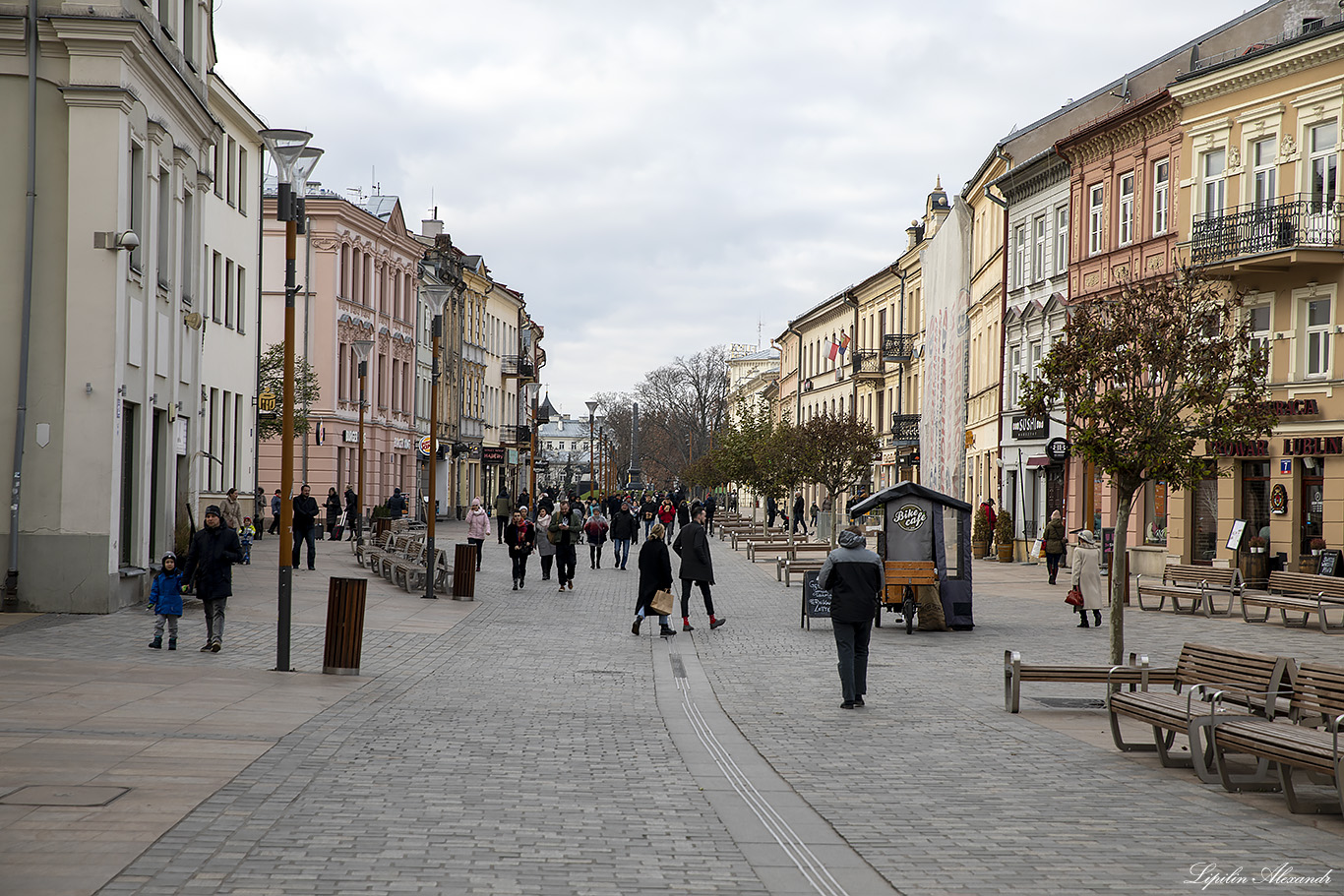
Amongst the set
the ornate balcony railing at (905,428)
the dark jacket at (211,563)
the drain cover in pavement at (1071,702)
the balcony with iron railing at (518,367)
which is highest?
the balcony with iron railing at (518,367)

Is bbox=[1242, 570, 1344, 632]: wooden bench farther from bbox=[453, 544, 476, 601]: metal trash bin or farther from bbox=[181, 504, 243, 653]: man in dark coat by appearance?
bbox=[181, 504, 243, 653]: man in dark coat

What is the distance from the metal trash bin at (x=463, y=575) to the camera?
25.8m

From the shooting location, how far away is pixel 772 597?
28125 mm

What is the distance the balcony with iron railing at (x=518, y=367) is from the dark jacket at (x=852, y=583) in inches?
2996

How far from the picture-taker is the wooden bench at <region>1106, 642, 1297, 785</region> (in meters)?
9.53

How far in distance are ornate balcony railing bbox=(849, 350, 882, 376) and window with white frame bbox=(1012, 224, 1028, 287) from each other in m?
25.3

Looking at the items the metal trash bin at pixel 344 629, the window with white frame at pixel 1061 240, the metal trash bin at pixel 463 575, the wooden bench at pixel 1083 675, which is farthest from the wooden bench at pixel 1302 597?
the window with white frame at pixel 1061 240

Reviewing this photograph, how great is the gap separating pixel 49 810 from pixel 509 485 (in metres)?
85.9

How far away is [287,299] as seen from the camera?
1466 cm

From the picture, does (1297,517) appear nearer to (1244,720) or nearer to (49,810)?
(1244,720)

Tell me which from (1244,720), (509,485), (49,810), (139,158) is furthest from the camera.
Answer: (509,485)

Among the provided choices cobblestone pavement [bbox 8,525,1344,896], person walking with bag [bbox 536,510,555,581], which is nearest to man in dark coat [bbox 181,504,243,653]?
cobblestone pavement [bbox 8,525,1344,896]

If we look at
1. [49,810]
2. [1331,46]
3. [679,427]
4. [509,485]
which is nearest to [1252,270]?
[1331,46]

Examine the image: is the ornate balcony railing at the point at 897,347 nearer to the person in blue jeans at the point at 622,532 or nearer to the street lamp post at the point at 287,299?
the person in blue jeans at the point at 622,532
